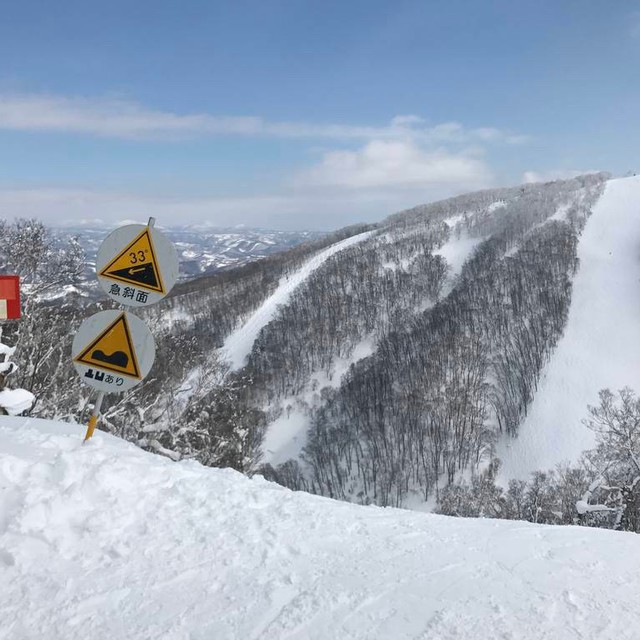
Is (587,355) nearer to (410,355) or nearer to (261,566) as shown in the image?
(410,355)

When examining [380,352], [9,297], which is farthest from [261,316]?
[9,297]

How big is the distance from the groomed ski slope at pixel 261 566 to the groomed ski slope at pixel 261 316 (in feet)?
316

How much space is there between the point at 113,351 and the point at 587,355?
100 metres

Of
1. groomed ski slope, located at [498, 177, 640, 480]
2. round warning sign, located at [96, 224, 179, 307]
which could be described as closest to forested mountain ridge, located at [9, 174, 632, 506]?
groomed ski slope, located at [498, 177, 640, 480]

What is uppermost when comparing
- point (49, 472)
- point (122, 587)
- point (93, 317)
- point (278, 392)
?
point (93, 317)

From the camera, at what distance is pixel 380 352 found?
101812mm

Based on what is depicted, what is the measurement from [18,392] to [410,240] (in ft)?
488

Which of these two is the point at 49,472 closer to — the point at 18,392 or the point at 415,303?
the point at 18,392

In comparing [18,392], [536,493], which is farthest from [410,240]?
[18,392]

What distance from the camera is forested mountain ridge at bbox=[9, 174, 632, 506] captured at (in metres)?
25.3

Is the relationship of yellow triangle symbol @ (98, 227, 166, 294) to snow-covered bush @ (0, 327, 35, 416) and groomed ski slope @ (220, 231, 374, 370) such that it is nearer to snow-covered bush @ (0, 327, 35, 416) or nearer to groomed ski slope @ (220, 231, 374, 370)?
snow-covered bush @ (0, 327, 35, 416)

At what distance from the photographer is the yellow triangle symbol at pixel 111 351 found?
501 cm

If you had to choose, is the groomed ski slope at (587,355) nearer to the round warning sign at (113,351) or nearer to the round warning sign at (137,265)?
the round warning sign at (113,351)

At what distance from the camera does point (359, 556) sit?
4168 mm
